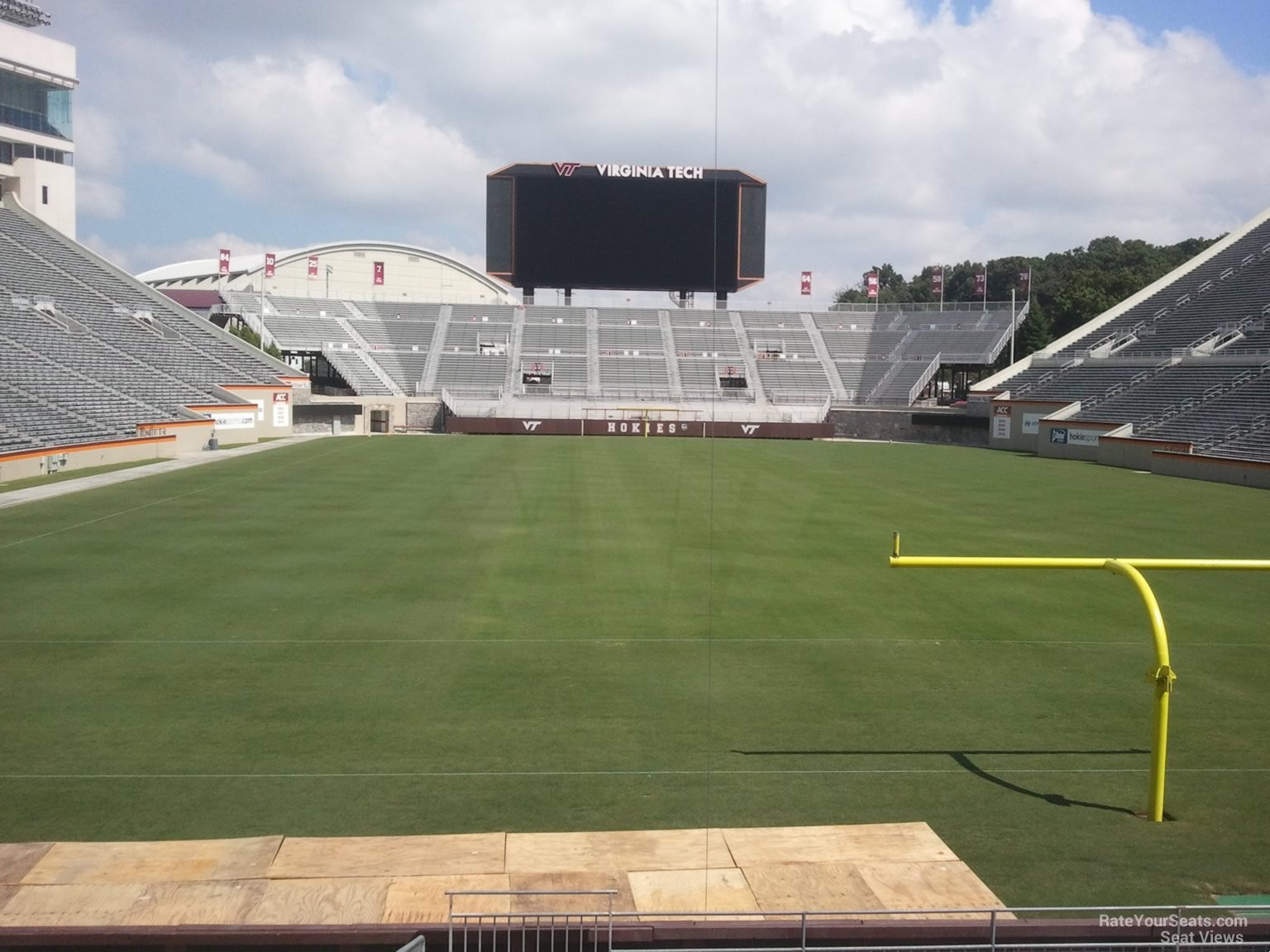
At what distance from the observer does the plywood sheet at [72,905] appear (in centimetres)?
605

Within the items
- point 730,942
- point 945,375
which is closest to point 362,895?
point 730,942

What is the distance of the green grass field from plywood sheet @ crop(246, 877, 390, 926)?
964 mm

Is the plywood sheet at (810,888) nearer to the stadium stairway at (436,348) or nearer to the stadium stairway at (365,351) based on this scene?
the stadium stairway at (365,351)

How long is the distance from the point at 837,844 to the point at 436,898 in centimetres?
276

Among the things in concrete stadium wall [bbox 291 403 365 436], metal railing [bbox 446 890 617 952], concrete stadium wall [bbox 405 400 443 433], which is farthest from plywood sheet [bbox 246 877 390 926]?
concrete stadium wall [bbox 405 400 443 433]

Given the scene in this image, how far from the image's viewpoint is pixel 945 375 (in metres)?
79.2

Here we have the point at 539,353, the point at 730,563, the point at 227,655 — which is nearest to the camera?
the point at 227,655

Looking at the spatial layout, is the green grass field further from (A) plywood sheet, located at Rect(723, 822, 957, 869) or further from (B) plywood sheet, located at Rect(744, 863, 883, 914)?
(B) plywood sheet, located at Rect(744, 863, 883, 914)

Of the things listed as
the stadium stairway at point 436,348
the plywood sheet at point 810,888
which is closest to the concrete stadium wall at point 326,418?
the stadium stairway at point 436,348

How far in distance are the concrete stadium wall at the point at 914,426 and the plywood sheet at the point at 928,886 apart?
5189 cm

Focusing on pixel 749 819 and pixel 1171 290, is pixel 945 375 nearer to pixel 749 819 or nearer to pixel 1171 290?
pixel 1171 290

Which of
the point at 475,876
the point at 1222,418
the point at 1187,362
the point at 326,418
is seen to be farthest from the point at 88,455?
the point at 1187,362

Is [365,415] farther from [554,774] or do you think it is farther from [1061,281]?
[1061,281]

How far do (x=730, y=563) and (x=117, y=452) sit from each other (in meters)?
24.6
